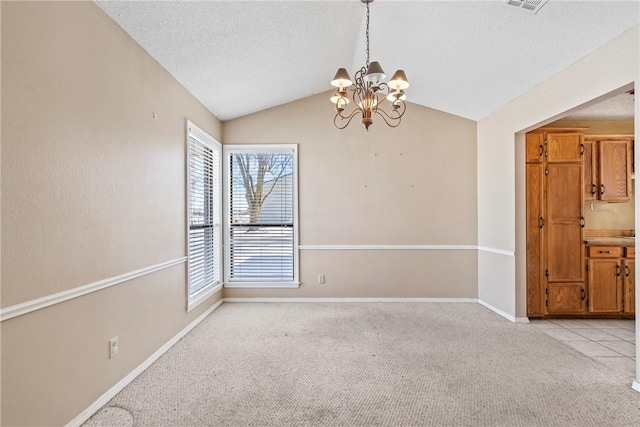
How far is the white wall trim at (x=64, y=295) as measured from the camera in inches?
61.7

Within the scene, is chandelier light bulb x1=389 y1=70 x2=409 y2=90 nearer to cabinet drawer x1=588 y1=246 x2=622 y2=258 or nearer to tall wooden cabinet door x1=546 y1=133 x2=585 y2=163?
tall wooden cabinet door x1=546 y1=133 x2=585 y2=163

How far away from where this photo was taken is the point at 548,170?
3896 mm

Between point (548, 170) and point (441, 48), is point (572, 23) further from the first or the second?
point (548, 170)

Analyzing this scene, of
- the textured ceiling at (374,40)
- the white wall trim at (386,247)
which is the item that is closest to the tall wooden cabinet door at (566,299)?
the white wall trim at (386,247)

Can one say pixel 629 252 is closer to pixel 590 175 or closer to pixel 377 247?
pixel 590 175

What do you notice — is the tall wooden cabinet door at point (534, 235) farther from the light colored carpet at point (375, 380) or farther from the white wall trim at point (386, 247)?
the white wall trim at point (386, 247)

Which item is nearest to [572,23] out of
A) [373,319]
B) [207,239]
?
[373,319]

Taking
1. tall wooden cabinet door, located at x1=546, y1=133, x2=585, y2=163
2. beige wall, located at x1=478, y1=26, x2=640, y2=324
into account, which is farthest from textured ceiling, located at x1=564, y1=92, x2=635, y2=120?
beige wall, located at x1=478, y1=26, x2=640, y2=324

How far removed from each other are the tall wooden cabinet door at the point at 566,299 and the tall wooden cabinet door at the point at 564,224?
85mm

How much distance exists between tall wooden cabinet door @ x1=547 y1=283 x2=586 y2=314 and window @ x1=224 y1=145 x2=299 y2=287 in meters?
3.23

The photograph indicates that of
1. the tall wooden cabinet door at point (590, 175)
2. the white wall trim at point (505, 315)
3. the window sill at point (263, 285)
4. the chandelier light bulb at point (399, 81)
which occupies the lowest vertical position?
the white wall trim at point (505, 315)

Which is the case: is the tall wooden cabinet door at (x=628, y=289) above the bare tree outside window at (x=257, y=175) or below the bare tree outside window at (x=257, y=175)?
below

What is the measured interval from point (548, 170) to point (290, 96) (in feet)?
11.0

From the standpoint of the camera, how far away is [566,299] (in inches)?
154
